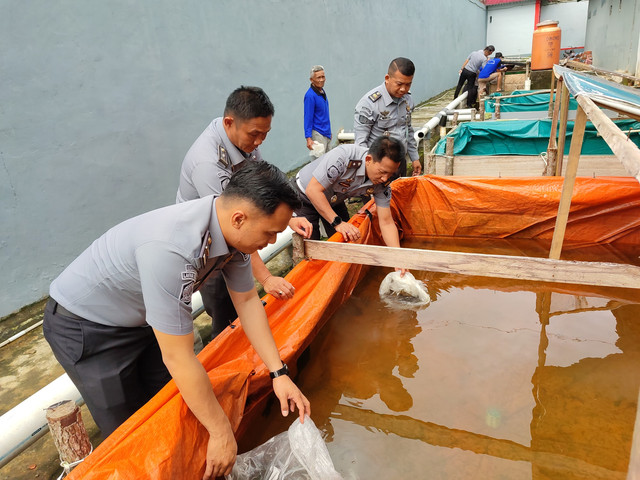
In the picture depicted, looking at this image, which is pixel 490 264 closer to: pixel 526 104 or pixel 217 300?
pixel 217 300

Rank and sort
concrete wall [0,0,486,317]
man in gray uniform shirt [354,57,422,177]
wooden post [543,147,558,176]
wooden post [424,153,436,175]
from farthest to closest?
wooden post [424,153,436,175] → wooden post [543,147,558,176] → man in gray uniform shirt [354,57,422,177] → concrete wall [0,0,486,317]

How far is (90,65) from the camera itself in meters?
3.12

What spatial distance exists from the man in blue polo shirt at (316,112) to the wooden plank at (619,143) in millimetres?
3181

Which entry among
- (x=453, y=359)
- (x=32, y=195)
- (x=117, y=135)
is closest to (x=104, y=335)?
(x=453, y=359)

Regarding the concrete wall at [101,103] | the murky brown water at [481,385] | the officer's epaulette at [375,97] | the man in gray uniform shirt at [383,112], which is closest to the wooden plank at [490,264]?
the murky brown water at [481,385]

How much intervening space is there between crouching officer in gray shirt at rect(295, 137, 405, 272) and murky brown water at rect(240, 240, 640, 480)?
1.84 feet

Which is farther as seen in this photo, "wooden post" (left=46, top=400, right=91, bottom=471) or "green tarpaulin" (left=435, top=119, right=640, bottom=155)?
"green tarpaulin" (left=435, top=119, right=640, bottom=155)

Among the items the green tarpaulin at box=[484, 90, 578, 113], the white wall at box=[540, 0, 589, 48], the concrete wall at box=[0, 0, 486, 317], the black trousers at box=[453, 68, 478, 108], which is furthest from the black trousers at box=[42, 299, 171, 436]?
the white wall at box=[540, 0, 589, 48]

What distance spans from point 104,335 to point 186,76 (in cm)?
337

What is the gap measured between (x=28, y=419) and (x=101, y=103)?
2.69 m

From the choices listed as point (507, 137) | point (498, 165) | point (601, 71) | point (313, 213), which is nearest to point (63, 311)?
point (313, 213)

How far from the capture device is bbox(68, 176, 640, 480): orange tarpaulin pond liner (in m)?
1.17

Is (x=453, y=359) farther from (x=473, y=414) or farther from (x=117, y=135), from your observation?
(x=117, y=135)

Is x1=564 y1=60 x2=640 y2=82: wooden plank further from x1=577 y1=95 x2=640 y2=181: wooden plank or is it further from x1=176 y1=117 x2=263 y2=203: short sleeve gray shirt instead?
x1=176 y1=117 x2=263 y2=203: short sleeve gray shirt
